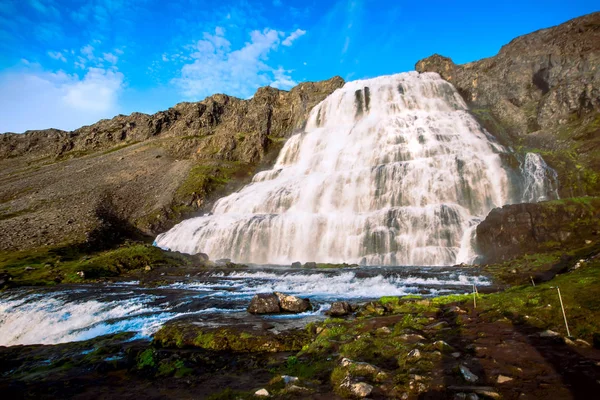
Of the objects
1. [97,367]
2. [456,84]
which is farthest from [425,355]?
[456,84]

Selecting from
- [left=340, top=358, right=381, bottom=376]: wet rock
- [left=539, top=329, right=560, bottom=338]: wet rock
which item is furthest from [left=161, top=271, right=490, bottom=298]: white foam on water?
[left=340, top=358, right=381, bottom=376]: wet rock

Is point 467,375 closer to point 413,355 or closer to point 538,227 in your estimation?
point 413,355

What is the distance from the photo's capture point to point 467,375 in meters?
6.32

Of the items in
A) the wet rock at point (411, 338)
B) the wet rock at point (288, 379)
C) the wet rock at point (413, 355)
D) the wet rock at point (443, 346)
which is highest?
the wet rock at point (443, 346)

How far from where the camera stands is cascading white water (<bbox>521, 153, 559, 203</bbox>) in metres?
37.3

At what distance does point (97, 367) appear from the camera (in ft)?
34.1

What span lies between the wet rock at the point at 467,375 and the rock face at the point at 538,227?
25.6 meters

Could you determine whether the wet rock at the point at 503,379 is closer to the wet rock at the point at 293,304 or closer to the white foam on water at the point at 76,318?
the wet rock at the point at 293,304

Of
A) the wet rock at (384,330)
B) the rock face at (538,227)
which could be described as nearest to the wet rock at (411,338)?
the wet rock at (384,330)

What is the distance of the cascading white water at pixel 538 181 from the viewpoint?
37281 millimetres

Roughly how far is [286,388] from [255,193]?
169 ft

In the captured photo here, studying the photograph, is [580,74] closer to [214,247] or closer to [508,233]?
[508,233]

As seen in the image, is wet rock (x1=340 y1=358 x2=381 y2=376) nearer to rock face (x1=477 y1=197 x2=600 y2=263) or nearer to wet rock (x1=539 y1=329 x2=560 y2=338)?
wet rock (x1=539 y1=329 x2=560 y2=338)

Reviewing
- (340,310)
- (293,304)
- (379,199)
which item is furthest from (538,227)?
(293,304)
